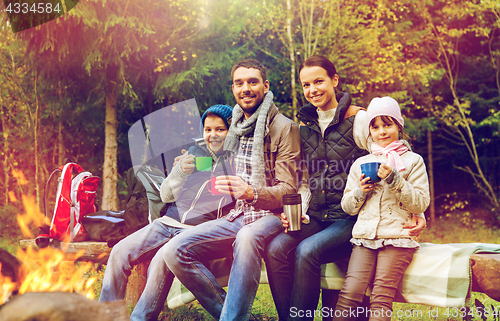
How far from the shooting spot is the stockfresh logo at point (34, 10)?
5.52 m

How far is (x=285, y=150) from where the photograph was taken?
2.77 metres

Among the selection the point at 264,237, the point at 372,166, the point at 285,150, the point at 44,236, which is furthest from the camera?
the point at 44,236

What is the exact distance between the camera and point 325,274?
2.57 metres

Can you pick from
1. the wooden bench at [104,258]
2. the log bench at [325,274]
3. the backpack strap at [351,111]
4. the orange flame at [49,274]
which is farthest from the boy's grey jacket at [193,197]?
the backpack strap at [351,111]

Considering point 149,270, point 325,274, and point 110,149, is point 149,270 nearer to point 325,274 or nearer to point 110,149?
point 325,274

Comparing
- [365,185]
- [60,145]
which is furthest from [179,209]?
[60,145]

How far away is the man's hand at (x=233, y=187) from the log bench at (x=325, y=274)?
61 cm

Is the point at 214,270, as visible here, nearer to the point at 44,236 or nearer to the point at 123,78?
the point at 44,236

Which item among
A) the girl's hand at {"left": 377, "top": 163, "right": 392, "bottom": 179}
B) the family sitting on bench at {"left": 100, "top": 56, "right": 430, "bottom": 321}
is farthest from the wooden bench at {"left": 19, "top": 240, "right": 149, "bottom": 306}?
the girl's hand at {"left": 377, "top": 163, "right": 392, "bottom": 179}

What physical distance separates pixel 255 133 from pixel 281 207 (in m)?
0.55

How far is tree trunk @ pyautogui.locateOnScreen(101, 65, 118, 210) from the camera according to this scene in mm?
6727

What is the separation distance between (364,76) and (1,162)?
8.28 meters

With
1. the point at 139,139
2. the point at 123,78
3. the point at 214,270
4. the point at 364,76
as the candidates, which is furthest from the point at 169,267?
the point at 364,76

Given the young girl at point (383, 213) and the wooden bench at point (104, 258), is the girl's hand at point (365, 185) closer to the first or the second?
the young girl at point (383, 213)
